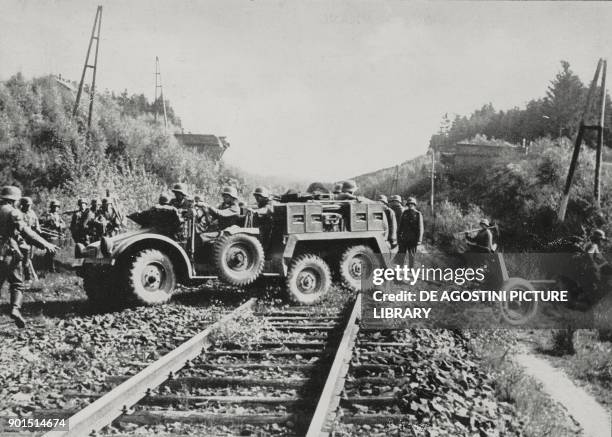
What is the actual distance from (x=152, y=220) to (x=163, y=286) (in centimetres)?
118

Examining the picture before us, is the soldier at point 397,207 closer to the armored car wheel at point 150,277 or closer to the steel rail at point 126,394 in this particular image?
the armored car wheel at point 150,277

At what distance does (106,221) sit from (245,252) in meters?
5.09

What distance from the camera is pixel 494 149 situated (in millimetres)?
31750

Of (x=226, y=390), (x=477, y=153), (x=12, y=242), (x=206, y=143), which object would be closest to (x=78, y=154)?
(x=12, y=242)

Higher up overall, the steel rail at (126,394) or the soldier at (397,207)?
the soldier at (397,207)

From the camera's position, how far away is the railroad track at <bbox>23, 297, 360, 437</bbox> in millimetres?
4133

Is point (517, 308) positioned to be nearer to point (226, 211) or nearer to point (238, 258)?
point (238, 258)

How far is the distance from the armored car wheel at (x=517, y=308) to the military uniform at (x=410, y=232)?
438 centimetres

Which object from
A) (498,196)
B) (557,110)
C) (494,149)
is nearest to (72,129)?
(498,196)

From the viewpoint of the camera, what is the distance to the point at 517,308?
25.9 ft

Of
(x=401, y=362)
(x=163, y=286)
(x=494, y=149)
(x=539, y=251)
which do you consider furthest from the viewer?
(x=494, y=149)

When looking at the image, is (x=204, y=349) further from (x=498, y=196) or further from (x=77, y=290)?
(x=498, y=196)

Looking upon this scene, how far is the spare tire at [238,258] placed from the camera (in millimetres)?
8680

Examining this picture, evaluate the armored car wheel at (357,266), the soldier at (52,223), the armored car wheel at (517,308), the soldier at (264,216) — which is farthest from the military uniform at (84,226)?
the armored car wheel at (517,308)
